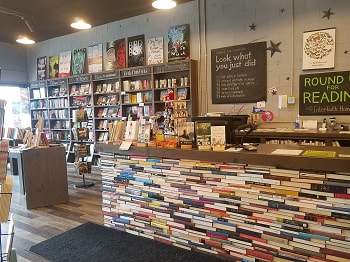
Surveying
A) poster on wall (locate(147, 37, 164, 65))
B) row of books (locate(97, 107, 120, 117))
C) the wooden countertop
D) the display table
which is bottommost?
the display table

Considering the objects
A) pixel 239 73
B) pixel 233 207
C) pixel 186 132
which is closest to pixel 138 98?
pixel 239 73

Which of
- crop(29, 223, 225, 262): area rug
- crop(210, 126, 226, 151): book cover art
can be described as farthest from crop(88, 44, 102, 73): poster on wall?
crop(210, 126, 226, 151): book cover art

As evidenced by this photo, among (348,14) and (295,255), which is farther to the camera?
(348,14)

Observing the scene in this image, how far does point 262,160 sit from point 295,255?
755 millimetres

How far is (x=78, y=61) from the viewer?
6.92 meters

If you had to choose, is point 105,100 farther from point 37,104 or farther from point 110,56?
point 37,104

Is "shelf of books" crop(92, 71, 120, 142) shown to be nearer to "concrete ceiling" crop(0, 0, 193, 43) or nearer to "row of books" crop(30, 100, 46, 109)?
"concrete ceiling" crop(0, 0, 193, 43)

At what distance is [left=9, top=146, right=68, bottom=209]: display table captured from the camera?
157 inches

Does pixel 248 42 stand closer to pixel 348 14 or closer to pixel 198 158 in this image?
pixel 348 14

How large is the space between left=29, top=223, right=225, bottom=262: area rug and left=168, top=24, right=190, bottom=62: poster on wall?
354cm

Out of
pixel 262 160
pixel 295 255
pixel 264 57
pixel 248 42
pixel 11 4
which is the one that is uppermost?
pixel 11 4

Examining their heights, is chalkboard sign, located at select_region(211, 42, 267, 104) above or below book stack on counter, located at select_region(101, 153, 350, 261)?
above

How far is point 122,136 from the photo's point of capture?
9.99 feet

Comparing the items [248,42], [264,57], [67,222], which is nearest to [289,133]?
[264,57]
